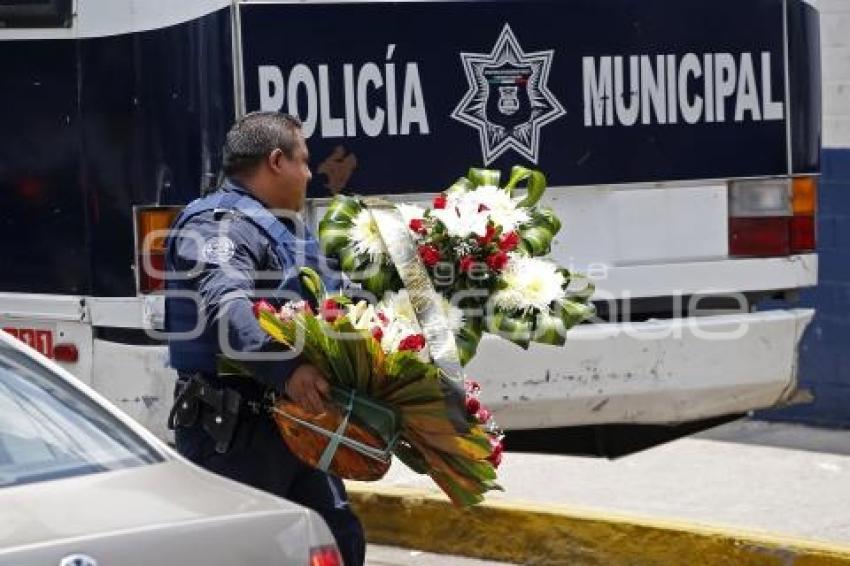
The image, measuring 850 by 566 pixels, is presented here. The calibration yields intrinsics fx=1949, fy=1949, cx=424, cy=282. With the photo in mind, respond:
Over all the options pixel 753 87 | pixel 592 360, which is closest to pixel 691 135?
pixel 753 87

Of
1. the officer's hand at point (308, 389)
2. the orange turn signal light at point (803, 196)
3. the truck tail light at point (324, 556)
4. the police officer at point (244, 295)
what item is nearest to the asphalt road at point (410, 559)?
the orange turn signal light at point (803, 196)

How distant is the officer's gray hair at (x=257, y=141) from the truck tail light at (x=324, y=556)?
1647 millimetres

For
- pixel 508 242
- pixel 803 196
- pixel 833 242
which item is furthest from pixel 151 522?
pixel 833 242

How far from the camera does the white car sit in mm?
3635

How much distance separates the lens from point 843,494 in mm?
8297

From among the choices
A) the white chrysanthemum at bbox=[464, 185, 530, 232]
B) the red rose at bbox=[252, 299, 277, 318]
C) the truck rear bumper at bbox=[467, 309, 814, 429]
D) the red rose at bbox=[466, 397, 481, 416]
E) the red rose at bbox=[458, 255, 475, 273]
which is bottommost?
the truck rear bumper at bbox=[467, 309, 814, 429]

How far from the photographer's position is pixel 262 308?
16.2ft

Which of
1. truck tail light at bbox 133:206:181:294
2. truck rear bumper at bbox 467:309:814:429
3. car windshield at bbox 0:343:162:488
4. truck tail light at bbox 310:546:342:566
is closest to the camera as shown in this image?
truck tail light at bbox 310:546:342:566

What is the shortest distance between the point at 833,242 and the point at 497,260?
4.82 m

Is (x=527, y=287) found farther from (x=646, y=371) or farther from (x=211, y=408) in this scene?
(x=646, y=371)

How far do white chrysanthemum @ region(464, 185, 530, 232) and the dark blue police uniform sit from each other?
452 millimetres

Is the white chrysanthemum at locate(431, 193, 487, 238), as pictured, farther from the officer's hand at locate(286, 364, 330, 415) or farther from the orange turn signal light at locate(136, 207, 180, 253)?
the orange turn signal light at locate(136, 207, 180, 253)

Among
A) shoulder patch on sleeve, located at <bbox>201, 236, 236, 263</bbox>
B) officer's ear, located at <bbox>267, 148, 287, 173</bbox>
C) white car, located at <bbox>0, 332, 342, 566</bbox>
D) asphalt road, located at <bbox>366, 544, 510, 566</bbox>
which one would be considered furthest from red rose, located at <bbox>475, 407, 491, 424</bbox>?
asphalt road, located at <bbox>366, 544, 510, 566</bbox>

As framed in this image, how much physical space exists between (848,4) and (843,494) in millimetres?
2628
